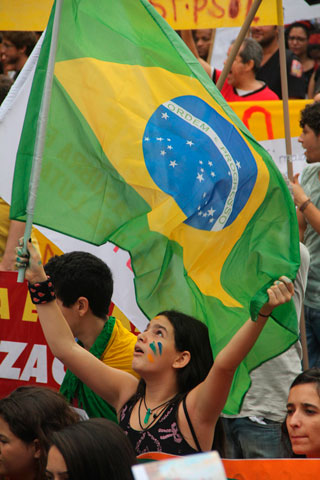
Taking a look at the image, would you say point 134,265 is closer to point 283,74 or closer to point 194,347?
point 194,347

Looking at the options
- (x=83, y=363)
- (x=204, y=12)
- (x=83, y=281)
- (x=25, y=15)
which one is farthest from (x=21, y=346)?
(x=204, y=12)

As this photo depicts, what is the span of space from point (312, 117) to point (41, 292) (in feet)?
8.53

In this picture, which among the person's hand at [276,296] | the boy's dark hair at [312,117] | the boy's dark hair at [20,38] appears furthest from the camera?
the boy's dark hair at [20,38]

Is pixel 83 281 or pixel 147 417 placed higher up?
pixel 83 281

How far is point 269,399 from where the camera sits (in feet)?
14.3

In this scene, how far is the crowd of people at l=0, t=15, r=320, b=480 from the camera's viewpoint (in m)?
2.70

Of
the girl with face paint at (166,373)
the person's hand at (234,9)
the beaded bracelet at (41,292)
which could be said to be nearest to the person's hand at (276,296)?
the girl with face paint at (166,373)

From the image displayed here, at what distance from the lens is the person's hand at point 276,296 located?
10.2 ft

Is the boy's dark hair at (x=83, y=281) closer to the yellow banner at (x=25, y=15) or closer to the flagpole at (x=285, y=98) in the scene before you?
the flagpole at (x=285, y=98)

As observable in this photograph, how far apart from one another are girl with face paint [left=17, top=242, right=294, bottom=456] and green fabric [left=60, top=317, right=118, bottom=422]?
186 millimetres

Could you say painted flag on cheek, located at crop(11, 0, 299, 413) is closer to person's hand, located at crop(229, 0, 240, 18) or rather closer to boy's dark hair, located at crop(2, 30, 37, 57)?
person's hand, located at crop(229, 0, 240, 18)

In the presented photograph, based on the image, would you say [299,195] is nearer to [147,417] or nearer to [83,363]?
[83,363]

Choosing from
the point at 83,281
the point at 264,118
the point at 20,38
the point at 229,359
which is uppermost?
the point at 20,38

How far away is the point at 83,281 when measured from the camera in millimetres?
4168
